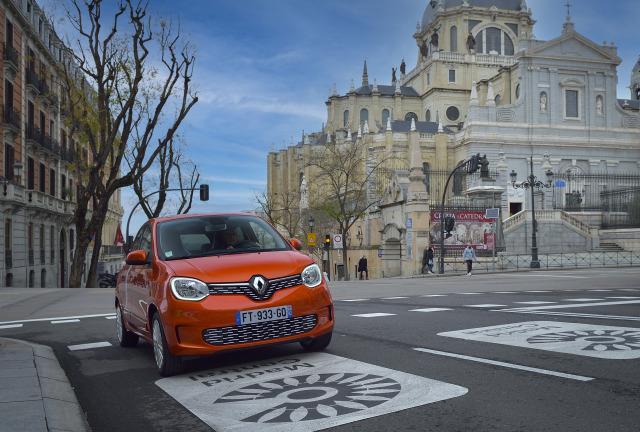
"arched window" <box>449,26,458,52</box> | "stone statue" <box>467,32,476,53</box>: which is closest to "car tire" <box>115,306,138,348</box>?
"stone statue" <box>467,32,476,53</box>

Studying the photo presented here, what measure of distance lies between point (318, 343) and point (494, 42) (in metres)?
89.2

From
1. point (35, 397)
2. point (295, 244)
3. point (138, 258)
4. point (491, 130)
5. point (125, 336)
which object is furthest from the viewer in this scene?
point (491, 130)

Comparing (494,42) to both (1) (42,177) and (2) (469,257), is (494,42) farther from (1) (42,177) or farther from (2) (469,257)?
(1) (42,177)

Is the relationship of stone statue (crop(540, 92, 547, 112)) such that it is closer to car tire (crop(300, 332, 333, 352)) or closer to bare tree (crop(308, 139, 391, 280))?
bare tree (crop(308, 139, 391, 280))

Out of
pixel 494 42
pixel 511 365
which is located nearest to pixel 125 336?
pixel 511 365

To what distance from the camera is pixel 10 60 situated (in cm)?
3139

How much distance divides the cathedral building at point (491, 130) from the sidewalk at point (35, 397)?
23.8m

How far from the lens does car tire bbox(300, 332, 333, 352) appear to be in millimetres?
6645

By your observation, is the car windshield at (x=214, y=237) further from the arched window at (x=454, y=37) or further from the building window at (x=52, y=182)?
the arched window at (x=454, y=37)

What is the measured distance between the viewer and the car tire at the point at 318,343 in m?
6.64

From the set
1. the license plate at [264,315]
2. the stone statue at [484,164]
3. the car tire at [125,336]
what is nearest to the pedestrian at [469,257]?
the stone statue at [484,164]

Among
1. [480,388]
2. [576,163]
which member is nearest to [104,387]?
[480,388]

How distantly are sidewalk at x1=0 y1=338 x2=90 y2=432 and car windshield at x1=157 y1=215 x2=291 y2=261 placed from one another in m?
1.58

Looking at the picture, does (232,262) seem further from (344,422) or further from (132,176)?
(132,176)
